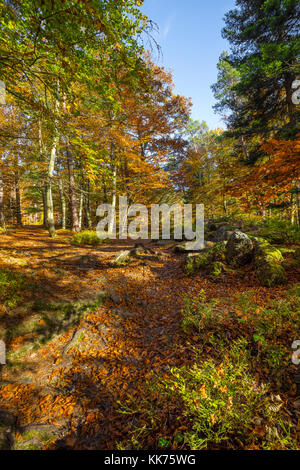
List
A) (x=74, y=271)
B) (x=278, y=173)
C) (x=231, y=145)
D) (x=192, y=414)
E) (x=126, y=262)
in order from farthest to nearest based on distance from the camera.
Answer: (x=231, y=145) → (x=126, y=262) → (x=74, y=271) → (x=278, y=173) → (x=192, y=414)

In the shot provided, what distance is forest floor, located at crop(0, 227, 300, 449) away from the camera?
7.17 feet

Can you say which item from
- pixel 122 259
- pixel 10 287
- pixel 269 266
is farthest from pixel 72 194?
pixel 269 266

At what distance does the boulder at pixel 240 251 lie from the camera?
6.04 meters

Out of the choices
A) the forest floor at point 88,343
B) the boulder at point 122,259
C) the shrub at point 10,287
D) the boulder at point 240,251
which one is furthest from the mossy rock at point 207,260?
the shrub at point 10,287

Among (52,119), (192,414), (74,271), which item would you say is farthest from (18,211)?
(192,414)

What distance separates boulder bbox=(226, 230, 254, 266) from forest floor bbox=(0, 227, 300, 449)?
0.49m

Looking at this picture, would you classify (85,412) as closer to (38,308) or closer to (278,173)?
(38,308)

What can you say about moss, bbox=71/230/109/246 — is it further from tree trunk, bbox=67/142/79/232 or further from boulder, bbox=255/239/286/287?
boulder, bbox=255/239/286/287

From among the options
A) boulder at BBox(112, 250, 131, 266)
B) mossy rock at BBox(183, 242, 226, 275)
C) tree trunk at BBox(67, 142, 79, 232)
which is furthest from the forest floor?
tree trunk at BBox(67, 142, 79, 232)

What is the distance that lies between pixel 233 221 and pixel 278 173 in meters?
8.40

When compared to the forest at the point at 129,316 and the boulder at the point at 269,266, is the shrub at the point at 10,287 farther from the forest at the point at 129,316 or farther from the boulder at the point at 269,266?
the boulder at the point at 269,266

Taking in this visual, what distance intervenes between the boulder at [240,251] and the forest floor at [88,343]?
49cm

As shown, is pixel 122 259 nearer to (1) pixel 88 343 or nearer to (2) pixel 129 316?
(2) pixel 129 316
